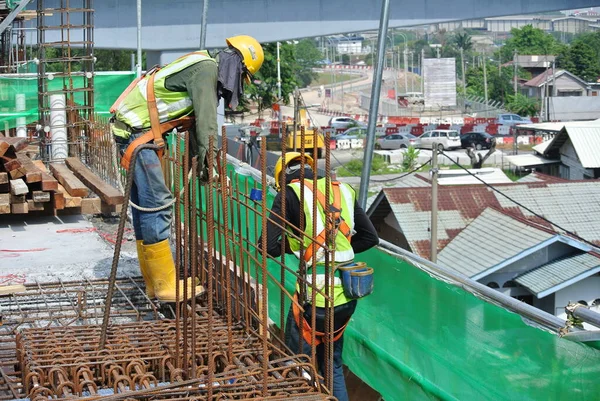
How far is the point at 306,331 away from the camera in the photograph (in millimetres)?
5301

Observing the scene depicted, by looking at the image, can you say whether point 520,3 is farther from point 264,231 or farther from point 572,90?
point 572,90

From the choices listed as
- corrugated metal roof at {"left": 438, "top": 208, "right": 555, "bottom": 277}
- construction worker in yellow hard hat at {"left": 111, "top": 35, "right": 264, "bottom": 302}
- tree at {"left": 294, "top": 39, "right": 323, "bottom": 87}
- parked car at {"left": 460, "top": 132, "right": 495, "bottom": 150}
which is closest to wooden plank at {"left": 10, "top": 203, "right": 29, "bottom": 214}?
construction worker in yellow hard hat at {"left": 111, "top": 35, "right": 264, "bottom": 302}

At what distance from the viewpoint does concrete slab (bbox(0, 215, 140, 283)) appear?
7352 mm

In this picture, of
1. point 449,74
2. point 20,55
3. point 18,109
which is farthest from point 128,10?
point 449,74

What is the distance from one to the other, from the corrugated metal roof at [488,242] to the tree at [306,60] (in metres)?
111

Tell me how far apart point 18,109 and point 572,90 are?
7743cm

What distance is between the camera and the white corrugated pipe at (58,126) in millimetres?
13625

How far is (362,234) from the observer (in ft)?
18.9

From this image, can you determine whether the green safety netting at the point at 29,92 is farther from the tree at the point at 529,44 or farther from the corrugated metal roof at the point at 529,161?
the tree at the point at 529,44

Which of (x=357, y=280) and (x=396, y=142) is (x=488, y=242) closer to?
(x=357, y=280)

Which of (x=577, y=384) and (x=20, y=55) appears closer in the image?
(x=577, y=384)

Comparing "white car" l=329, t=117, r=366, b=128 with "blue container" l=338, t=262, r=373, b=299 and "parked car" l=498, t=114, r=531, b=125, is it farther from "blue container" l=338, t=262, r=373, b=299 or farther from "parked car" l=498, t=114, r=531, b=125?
"blue container" l=338, t=262, r=373, b=299

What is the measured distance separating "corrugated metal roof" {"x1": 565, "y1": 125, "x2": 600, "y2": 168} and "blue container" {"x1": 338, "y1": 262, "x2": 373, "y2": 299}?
3360cm

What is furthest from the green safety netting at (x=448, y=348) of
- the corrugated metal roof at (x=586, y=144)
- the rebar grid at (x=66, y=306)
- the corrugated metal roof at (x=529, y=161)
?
the corrugated metal roof at (x=529, y=161)
